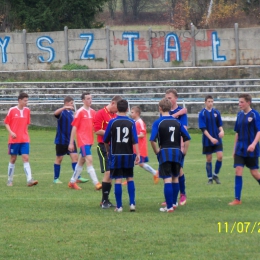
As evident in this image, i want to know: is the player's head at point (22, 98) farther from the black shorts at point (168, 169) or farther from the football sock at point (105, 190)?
the black shorts at point (168, 169)

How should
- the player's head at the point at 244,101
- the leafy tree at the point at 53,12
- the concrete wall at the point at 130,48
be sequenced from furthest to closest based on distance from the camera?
the leafy tree at the point at 53,12, the concrete wall at the point at 130,48, the player's head at the point at 244,101

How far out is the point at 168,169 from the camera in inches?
422

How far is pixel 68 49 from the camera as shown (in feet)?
135

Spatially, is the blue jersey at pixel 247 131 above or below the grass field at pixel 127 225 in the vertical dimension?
above

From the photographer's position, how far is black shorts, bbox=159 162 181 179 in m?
10.7

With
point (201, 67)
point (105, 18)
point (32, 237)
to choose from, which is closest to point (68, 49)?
point (201, 67)

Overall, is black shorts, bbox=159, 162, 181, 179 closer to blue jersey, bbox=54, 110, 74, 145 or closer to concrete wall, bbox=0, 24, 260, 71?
blue jersey, bbox=54, 110, 74, 145

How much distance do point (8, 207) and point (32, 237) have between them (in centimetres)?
258

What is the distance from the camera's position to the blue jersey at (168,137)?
35.0ft

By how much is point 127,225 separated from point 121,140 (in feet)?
5.14

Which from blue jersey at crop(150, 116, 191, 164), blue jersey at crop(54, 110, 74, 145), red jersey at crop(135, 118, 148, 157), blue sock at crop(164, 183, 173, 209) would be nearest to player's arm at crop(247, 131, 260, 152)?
blue jersey at crop(150, 116, 191, 164)

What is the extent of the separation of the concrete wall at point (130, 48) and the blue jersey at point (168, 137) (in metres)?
28.1
